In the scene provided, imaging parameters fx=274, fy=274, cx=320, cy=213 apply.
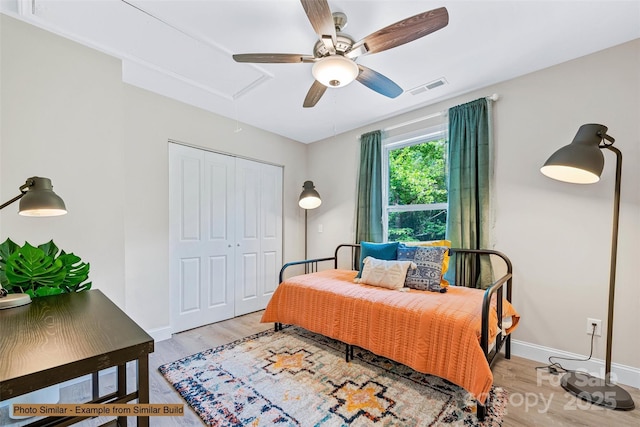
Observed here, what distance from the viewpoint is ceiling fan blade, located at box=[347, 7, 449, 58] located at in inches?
53.9

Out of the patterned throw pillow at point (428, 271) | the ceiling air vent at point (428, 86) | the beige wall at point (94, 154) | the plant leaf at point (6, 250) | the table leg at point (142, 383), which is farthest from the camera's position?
the ceiling air vent at point (428, 86)

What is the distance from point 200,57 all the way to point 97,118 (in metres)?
0.93

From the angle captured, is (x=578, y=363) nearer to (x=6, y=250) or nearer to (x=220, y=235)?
(x=220, y=235)

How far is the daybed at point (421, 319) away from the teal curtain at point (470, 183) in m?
0.11

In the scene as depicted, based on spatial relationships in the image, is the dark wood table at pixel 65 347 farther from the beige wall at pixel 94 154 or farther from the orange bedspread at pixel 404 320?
the orange bedspread at pixel 404 320

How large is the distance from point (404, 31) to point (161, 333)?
322 centimetres

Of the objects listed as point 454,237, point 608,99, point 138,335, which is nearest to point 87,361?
point 138,335

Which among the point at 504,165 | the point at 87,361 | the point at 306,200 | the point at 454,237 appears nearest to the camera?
the point at 87,361

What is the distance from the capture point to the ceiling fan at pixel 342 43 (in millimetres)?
1380

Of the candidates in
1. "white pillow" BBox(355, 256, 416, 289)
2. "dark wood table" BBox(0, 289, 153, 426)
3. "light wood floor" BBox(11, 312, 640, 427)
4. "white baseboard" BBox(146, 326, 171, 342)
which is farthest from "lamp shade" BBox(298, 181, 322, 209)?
"dark wood table" BBox(0, 289, 153, 426)

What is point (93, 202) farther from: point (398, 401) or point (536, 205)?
point (536, 205)

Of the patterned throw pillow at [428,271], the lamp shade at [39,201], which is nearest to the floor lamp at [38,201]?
the lamp shade at [39,201]

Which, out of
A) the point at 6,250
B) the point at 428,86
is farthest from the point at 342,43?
the point at 6,250

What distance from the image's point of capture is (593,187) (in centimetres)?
207
